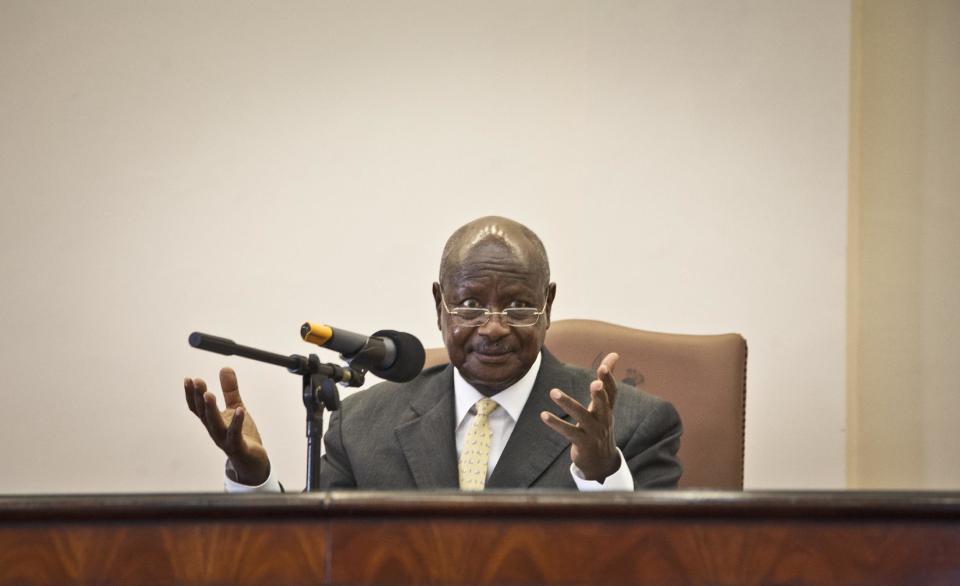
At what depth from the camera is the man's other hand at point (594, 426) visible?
6.40 ft

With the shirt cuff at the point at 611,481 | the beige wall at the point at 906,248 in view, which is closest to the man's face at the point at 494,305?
the shirt cuff at the point at 611,481

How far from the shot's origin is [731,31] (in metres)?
3.22

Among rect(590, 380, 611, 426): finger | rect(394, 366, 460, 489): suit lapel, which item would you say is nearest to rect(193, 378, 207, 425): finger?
rect(394, 366, 460, 489): suit lapel

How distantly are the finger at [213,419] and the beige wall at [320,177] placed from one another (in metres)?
1.30

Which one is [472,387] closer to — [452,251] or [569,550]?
[452,251]

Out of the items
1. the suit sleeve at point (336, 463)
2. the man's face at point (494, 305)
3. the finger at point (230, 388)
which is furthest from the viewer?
the suit sleeve at point (336, 463)

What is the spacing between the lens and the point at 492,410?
8.32ft

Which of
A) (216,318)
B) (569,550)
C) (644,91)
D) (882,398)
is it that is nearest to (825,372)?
(882,398)

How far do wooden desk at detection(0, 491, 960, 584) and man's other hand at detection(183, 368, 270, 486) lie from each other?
69 cm

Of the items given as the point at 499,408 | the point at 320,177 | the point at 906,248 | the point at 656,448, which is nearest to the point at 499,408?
the point at 499,408

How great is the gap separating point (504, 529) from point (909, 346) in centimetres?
230

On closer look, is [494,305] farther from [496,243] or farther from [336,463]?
[336,463]

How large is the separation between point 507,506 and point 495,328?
129 centimetres

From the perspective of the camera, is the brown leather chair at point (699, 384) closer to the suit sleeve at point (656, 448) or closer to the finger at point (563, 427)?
the suit sleeve at point (656, 448)
